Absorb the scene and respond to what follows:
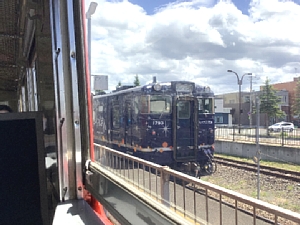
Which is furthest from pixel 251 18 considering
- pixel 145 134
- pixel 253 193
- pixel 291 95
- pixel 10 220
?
pixel 145 134

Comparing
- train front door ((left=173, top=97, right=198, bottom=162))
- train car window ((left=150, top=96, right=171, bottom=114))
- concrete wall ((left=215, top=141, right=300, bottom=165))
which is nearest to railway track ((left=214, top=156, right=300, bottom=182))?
concrete wall ((left=215, top=141, right=300, bottom=165))

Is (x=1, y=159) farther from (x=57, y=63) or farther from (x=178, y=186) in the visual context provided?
(x=178, y=186)

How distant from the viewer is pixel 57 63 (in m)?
1.63

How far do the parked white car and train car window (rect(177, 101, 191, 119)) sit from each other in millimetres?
2146

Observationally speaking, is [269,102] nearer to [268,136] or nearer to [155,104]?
[268,136]

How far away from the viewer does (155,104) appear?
4129mm

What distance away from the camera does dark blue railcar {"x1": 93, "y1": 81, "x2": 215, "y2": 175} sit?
1.89m

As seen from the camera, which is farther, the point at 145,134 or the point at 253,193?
the point at 145,134

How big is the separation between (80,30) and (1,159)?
0.94 meters

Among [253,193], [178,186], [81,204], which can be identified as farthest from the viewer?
[81,204]

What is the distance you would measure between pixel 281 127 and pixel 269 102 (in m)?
0.11

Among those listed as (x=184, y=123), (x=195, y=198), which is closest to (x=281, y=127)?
(x=195, y=198)

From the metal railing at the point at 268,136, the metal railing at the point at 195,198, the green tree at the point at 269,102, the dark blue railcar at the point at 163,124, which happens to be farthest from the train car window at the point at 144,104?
the green tree at the point at 269,102

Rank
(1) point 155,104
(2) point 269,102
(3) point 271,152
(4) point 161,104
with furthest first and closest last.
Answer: (1) point 155,104 → (4) point 161,104 → (3) point 271,152 → (2) point 269,102
